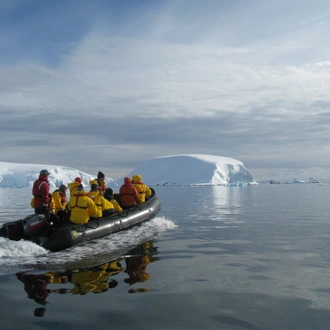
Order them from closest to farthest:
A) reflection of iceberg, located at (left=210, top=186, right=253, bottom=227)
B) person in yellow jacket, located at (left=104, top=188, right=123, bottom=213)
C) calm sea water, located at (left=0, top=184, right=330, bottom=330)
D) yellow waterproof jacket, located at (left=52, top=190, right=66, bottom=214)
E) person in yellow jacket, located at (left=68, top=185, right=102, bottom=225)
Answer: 1. calm sea water, located at (left=0, top=184, right=330, bottom=330)
2. person in yellow jacket, located at (left=68, top=185, right=102, bottom=225)
3. yellow waterproof jacket, located at (left=52, top=190, right=66, bottom=214)
4. person in yellow jacket, located at (left=104, top=188, right=123, bottom=213)
5. reflection of iceberg, located at (left=210, top=186, right=253, bottom=227)

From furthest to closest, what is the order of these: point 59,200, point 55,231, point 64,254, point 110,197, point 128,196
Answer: point 128,196, point 110,197, point 59,200, point 55,231, point 64,254

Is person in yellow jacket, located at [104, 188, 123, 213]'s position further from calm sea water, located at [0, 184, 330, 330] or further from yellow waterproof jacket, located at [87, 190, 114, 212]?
calm sea water, located at [0, 184, 330, 330]

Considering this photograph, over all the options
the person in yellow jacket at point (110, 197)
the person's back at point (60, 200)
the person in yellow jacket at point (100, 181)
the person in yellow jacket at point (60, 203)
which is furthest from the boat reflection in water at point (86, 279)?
the person in yellow jacket at point (100, 181)

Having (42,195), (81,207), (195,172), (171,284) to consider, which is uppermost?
(195,172)

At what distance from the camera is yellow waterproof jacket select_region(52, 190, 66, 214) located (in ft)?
29.6

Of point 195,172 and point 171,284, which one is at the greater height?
point 195,172

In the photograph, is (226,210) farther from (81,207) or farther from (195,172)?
(195,172)

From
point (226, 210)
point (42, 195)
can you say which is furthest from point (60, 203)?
point (226, 210)

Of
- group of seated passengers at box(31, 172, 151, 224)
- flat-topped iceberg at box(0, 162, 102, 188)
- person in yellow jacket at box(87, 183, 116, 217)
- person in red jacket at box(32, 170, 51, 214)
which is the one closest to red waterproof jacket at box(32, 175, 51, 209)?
person in red jacket at box(32, 170, 51, 214)

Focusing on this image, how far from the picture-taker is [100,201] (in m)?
8.93

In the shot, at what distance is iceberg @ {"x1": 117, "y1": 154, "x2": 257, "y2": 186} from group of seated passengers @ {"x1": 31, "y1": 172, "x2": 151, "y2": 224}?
104 meters

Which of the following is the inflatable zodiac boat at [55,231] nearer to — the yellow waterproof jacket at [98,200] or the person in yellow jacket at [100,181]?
the yellow waterproof jacket at [98,200]

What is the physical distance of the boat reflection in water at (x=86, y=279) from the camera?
4.66 metres

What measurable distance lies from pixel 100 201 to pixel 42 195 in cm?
134
